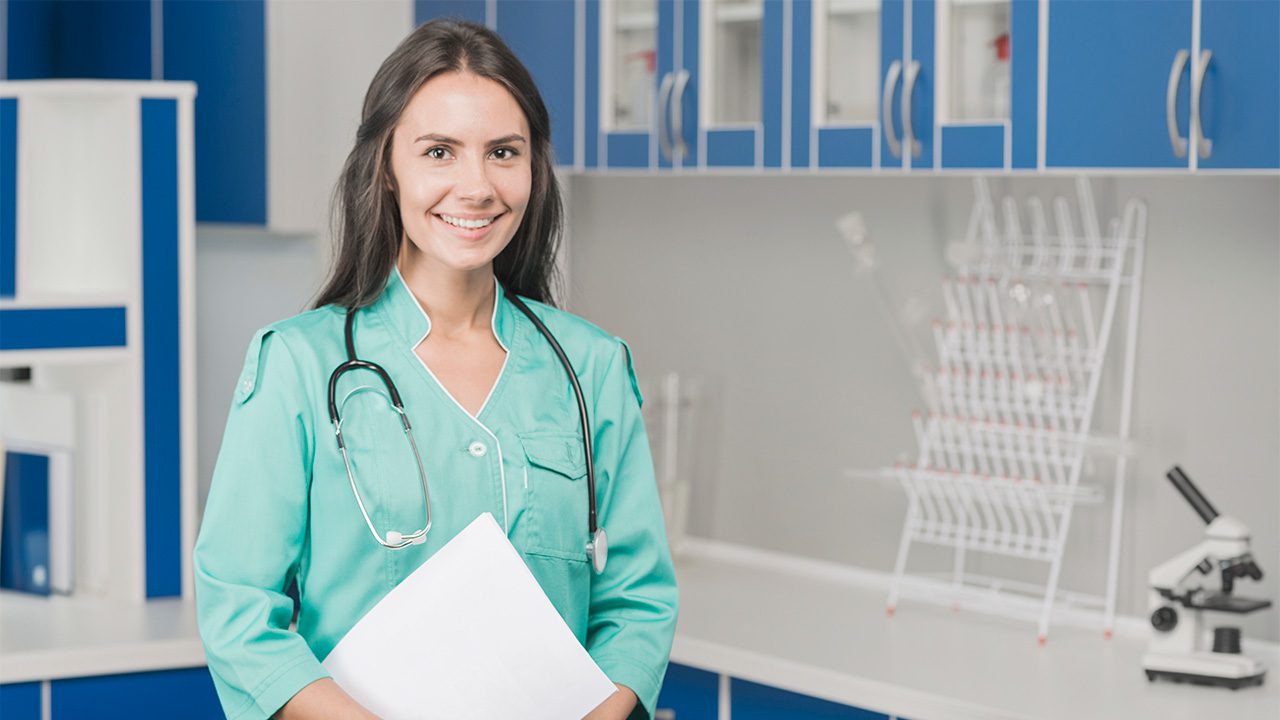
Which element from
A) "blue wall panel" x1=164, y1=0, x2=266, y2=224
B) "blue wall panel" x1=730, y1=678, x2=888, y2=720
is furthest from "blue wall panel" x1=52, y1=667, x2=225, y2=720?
"blue wall panel" x1=164, y1=0, x2=266, y2=224

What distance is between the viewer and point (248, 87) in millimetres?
3146

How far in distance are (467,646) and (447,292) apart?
38cm

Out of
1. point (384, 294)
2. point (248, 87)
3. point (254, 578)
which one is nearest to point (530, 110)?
point (384, 294)

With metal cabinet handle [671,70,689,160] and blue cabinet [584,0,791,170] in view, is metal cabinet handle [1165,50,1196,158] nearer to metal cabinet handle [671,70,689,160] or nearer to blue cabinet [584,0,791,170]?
blue cabinet [584,0,791,170]

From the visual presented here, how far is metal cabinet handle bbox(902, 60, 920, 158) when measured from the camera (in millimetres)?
2449

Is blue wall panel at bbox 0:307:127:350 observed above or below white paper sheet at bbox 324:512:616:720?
above

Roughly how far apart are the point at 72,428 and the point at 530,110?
1.69 m

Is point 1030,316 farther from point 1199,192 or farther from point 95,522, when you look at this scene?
point 95,522

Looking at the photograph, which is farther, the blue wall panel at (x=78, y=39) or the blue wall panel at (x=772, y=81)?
the blue wall panel at (x=78, y=39)

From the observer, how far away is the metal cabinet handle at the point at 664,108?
279cm

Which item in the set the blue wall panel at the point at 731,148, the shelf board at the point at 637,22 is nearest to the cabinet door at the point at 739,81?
the blue wall panel at the point at 731,148

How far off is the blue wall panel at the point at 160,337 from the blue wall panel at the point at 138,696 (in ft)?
0.98

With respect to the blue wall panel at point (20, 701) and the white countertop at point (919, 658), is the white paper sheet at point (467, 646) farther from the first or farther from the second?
the blue wall panel at point (20, 701)

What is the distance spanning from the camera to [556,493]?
1.56 meters
